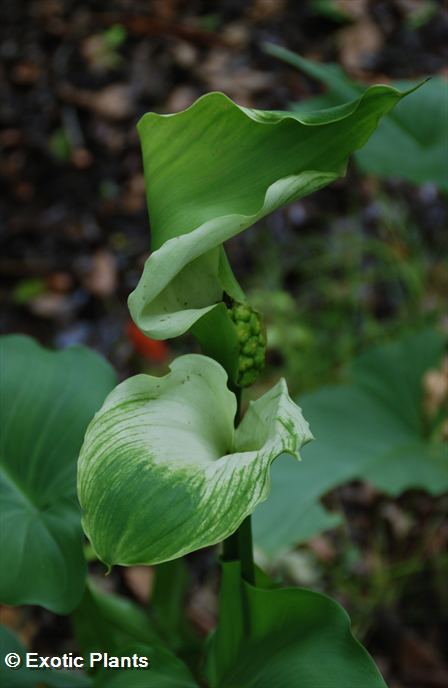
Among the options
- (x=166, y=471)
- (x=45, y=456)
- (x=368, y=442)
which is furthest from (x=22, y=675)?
(x=368, y=442)

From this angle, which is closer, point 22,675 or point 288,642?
point 288,642

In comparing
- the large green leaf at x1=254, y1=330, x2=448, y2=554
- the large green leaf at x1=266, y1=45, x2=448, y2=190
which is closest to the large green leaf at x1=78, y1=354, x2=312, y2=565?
the large green leaf at x1=254, y1=330, x2=448, y2=554

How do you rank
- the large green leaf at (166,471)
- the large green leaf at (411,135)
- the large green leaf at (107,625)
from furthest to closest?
the large green leaf at (411,135) < the large green leaf at (107,625) < the large green leaf at (166,471)

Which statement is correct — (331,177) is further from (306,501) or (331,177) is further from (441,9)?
(441,9)

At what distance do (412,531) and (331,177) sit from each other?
1.09m

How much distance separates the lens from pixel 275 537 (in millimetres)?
1171

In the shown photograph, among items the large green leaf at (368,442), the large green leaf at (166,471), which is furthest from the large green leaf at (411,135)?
the large green leaf at (166,471)

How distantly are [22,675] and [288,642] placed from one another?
13.4 inches

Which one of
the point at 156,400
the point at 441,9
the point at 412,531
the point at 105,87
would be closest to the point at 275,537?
the point at 412,531

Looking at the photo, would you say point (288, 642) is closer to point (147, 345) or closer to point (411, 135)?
point (411, 135)

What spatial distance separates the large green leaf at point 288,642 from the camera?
0.68 metres

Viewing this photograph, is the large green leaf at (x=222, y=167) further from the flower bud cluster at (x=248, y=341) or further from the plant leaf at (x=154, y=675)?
the plant leaf at (x=154, y=675)

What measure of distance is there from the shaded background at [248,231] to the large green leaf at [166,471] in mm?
896

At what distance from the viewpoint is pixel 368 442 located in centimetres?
142
